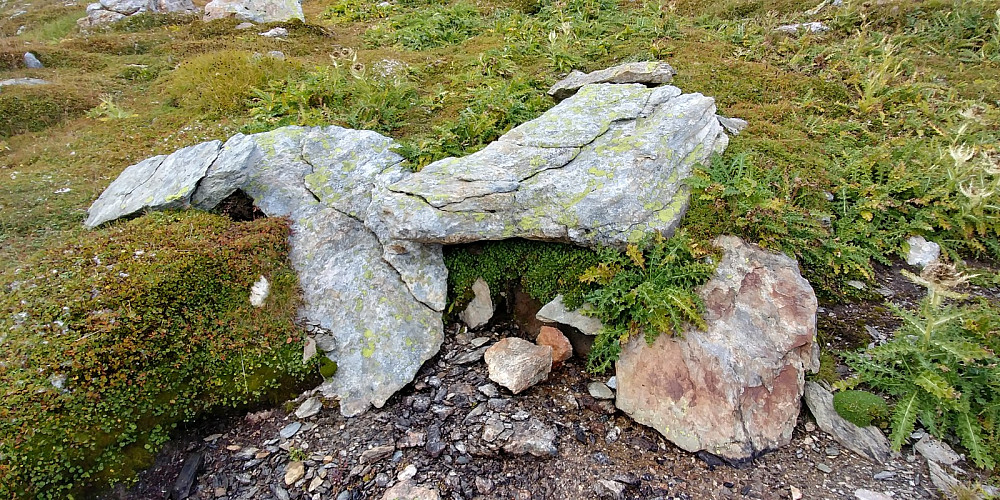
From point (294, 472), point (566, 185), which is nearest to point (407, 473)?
point (294, 472)

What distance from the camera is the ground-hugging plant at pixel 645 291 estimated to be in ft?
18.2

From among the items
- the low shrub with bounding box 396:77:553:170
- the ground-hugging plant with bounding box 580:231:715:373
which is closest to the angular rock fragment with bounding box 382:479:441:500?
the ground-hugging plant with bounding box 580:231:715:373

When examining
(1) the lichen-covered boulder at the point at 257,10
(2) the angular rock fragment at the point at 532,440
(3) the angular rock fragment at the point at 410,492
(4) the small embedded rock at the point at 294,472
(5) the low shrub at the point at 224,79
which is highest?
(1) the lichen-covered boulder at the point at 257,10

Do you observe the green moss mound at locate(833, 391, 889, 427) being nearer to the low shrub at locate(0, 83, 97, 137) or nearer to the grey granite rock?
the grey granite rock

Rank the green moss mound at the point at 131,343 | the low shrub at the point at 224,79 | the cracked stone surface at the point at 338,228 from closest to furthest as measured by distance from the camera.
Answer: the green moss mound at the point at 131,343, the cracked stone surface at the point at 338,228, the low shrub at the point at 224,79

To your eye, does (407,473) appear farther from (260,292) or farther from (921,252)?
(921,252)

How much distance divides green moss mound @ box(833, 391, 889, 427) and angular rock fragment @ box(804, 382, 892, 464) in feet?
0.24

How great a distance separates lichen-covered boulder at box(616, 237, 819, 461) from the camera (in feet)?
16.7

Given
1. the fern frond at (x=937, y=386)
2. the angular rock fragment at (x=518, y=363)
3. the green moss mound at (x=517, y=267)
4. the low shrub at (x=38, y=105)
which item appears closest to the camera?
the fern frond at (x=937, y=386)

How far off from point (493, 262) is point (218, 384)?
361cm

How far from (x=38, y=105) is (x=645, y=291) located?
48.8 feet

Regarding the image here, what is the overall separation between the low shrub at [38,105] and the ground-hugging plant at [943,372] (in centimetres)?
1647

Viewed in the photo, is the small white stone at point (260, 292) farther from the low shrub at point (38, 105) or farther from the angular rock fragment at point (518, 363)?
the low shrub at point (38, 105)

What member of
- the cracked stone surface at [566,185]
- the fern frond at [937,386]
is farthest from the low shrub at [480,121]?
the fern frond at [937,386]
